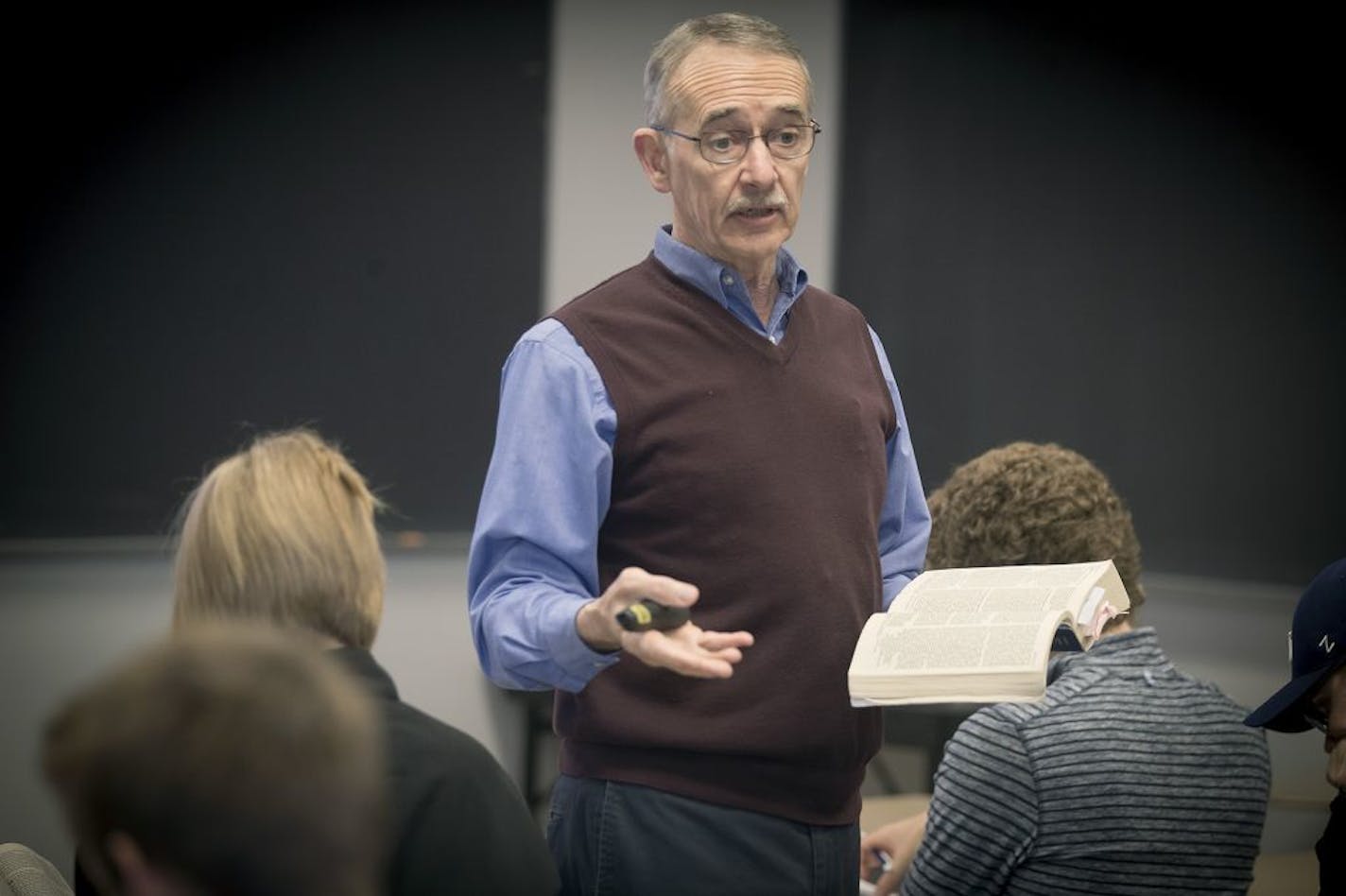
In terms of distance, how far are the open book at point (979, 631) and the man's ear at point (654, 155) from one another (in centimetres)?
61

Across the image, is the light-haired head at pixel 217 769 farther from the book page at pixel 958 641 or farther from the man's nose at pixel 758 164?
the man's nose at pixel 758 164

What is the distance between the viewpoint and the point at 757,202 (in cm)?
206

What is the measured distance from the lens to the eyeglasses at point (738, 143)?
2.06m

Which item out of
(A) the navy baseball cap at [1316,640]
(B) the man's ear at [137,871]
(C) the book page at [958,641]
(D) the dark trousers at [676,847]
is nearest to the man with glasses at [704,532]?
(D) the dark trousers at [676,847]

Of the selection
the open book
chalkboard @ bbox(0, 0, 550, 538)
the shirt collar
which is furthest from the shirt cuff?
chalkboard @ bbox(0, 0, 550, 538)

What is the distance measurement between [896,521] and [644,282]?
1.57ft

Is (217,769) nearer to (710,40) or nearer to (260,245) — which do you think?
(710,40)

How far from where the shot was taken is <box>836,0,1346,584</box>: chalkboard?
4.32 m

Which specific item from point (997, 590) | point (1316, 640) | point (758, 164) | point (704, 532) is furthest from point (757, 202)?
point (1316, 640)

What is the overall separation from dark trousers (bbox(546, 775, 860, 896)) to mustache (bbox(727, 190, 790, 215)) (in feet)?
2.34

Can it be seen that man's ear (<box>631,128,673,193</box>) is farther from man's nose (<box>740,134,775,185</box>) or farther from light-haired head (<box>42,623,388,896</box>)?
light-haired head (<box>42,623,388,896</box>)

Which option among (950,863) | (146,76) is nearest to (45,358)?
(146,76)

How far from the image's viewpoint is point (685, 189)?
2.08 m

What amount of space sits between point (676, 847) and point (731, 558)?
1.10 feet
